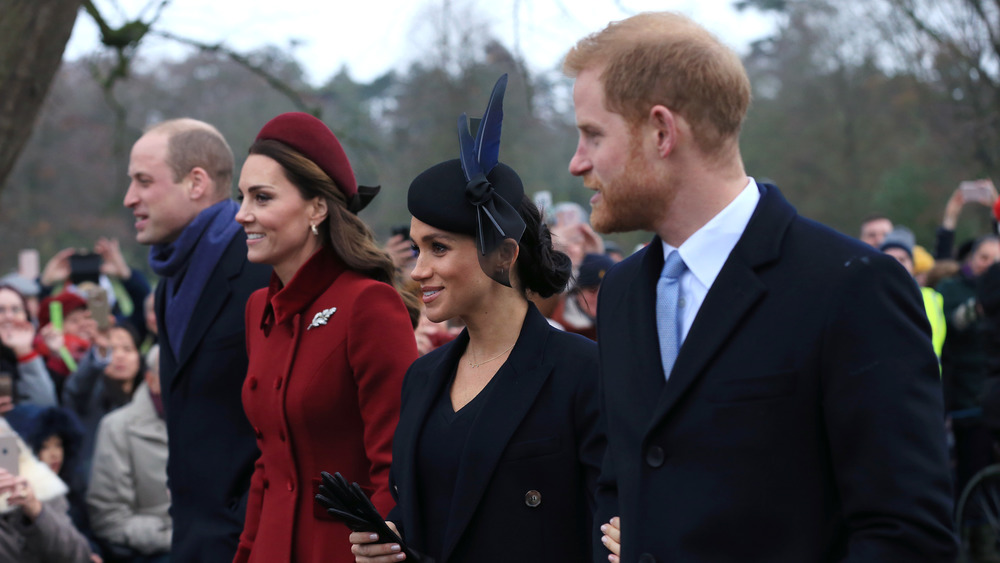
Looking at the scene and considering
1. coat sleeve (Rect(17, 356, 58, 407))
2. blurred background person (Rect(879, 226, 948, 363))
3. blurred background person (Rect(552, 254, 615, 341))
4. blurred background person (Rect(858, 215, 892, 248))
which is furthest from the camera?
blurred background person (Rect(858, 215, 892, 248))

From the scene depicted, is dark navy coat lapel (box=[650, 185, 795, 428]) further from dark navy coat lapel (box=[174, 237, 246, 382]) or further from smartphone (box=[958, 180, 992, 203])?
smartphone (box=[958, 180, 992, 203])

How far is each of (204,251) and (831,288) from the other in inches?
106

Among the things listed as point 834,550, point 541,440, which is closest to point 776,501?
point 834,550

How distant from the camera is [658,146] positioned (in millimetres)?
1971

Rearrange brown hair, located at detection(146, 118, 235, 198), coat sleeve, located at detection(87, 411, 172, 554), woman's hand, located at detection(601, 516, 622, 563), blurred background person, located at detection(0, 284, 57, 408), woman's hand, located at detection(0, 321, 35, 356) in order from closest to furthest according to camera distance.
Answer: woman's hand, located at detection(601, 516, 622, 563) → brown hair, located at detection(146, 118, 235, 198) → coat sleeve, located at detection(87, 411, 172, 554) → blurred background person, located at detection(0, 284, 57, 408) → woman's hand, located at detection(0, 321, 35, 356)

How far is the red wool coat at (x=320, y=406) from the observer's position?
3.11 m

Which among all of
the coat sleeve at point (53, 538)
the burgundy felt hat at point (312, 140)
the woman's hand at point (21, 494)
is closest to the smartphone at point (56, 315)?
the coat sleeve at point (53, 538)

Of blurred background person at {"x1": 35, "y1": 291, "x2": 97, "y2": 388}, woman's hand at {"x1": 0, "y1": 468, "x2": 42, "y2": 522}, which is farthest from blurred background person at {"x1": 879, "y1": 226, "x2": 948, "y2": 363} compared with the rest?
blurred background person at {"x1": 35, "y1": 291, "x2": 97, "y2": 388}

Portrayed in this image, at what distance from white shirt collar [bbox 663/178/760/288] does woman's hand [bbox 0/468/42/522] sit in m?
3.90

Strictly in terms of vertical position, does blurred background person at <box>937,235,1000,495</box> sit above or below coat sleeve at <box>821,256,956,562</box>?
below

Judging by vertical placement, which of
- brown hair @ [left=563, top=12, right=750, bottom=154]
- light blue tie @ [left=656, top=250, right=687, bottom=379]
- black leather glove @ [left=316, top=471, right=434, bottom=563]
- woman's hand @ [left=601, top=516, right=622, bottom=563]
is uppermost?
brown hair @ [left=563, top=12, right=750, bottom=154]

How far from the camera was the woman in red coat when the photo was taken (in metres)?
3.14

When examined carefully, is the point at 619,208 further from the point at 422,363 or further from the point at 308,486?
the point at 308,486

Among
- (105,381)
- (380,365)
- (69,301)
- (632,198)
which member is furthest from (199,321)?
(69,301)
